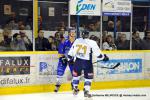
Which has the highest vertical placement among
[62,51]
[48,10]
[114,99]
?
[48,10]

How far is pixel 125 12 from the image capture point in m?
13.8

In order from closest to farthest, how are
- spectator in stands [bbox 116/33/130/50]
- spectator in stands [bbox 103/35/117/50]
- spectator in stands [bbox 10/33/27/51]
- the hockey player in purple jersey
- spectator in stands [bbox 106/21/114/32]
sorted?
1. the hockey player in purple jersey
2. spectator in stands [bbox 10/33/27/51]
3. spectator in stands [bbox 103/35/117/50]
4. spectator in stands [bbox 116/33/130/50]
5. spectator in stands [bbox 106/21/114/32]

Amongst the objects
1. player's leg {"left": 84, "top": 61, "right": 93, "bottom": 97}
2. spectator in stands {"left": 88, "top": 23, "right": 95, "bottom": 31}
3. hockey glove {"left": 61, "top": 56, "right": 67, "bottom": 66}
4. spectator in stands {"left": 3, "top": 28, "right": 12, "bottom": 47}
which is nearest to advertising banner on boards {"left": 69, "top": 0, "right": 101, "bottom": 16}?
spectator in stands {"left": 88, "top": 23, "right": 95, "bottom": 31}

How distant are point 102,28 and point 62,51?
A: 2923 millimetres

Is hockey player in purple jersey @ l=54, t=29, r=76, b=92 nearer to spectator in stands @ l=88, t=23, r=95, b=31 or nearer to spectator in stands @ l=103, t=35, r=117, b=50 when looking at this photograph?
spectator in stands @ l=103, t=35, r=117, b=50

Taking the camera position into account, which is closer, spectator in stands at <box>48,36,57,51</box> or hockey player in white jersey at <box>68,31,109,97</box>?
hockey player in white jersey at <box>68,31,109,97</box>

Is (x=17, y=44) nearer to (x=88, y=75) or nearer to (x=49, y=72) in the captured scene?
(x=49, y=72)

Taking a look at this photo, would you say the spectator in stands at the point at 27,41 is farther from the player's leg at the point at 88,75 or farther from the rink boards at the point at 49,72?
the player's leg at the point at 88,75

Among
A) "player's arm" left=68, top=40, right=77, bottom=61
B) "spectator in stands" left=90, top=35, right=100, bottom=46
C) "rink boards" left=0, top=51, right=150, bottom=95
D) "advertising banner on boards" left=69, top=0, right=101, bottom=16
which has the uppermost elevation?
"advertising banner on boards" left=69, top=0, right=101, bottom=16

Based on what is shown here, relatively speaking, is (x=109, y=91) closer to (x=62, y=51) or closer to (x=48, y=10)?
(x=62, y=51)

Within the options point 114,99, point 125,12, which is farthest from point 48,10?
point 114,99

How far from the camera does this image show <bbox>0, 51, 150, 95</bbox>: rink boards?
37.0 ft

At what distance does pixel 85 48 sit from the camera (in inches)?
419

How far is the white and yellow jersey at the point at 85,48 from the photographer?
10633 millimetres
